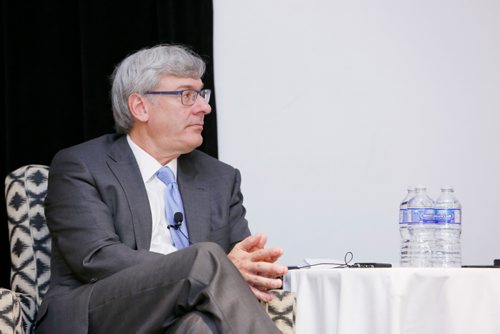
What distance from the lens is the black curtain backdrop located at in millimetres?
3291

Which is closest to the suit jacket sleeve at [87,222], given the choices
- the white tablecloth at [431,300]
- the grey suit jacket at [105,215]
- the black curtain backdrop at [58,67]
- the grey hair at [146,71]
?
the grey suit jacket at [105,215]

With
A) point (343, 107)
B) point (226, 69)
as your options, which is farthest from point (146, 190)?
point (343, 107)

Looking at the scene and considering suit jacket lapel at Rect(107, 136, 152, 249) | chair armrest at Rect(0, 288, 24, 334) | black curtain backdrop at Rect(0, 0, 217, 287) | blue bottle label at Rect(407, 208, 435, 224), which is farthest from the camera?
black curtain backdrop at Rect(0, 0, 217, 287)

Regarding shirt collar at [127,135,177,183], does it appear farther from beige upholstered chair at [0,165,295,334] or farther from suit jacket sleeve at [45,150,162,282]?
beige upholstered chair at [0,165,295,334]

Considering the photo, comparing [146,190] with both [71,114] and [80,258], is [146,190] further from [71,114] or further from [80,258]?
[71,114]

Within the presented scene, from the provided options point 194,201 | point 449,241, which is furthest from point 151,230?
point 449,241

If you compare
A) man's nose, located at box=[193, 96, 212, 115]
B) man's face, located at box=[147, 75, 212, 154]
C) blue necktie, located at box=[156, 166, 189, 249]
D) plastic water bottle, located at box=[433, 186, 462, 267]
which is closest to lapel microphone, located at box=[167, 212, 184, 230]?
blue necktie, located at box=[156, 166, 189, 249]

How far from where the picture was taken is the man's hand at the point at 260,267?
2451 mm

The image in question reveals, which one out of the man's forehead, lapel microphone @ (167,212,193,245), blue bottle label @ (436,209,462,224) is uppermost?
the man's forehead

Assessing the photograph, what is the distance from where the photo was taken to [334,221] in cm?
372

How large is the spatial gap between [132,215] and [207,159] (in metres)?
0.47

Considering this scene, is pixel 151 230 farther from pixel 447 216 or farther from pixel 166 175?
pixel 447 216

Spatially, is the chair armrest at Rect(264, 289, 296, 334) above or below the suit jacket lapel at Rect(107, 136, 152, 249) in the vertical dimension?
below

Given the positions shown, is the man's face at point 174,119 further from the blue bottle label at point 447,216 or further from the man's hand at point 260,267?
the blue bottle label at point 447,216
